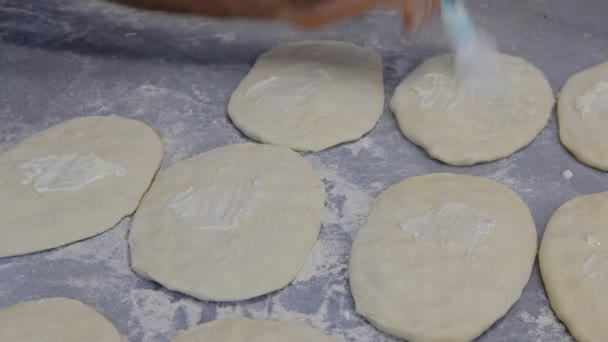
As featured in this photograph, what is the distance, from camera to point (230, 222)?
153 centimetres

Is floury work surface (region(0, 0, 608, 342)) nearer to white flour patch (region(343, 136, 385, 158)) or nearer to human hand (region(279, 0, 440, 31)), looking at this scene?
white flour patch (region(343, 136, 385, 158))

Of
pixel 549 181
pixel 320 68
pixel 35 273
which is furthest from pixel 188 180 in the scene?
pixel 549 181

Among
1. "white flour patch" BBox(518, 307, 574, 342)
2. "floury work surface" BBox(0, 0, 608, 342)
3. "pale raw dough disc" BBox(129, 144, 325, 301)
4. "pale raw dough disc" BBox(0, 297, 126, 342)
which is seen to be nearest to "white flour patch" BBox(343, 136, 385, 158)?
"floury work surface" BBox(0, 0, 608, 342)

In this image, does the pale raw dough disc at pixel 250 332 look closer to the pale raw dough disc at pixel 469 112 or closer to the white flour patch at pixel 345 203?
the white flour patch at pixel 345 203

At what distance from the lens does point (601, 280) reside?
1361mm

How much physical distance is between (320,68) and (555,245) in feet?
2.70

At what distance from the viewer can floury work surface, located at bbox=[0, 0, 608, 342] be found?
141 centimetres

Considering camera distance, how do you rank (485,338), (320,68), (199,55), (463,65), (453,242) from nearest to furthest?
(485,338) → (453,242) → (463,65) → (320,68) → (199,55)

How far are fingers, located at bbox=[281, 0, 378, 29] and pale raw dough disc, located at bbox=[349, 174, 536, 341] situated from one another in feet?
1.45

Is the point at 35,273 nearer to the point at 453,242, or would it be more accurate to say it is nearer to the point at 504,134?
the point at 453,242

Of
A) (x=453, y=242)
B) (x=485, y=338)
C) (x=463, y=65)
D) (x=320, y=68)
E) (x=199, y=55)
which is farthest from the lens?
(x=199, y=55)

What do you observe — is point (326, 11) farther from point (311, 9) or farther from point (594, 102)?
point (594, 102)

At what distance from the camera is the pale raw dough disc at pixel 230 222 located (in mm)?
1423

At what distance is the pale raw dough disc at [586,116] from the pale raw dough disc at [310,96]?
1.59ft
